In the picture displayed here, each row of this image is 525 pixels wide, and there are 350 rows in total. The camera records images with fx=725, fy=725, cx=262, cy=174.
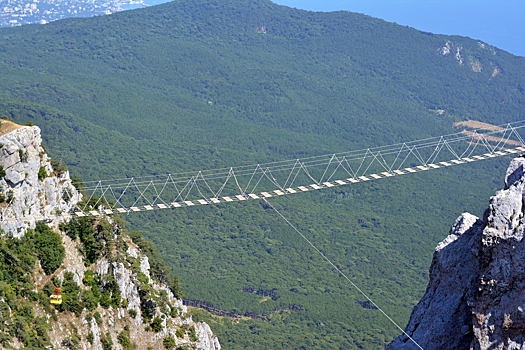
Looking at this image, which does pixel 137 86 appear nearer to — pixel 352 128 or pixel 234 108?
pixel 234 108

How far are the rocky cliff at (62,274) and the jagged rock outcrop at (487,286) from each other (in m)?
24.3

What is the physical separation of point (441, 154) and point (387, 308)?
224 ft

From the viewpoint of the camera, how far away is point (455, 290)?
2294 cm

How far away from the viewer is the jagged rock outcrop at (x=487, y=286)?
20.2 metres

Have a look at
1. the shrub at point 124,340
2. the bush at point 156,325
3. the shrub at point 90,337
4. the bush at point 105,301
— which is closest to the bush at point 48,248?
the bush at point 105,301

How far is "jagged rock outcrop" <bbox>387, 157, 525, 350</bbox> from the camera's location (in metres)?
20.2

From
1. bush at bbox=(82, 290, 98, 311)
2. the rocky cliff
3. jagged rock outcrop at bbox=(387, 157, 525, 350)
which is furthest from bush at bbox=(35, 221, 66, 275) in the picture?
jagged rock outcrop at bbox=(387, 157, 525, 350)

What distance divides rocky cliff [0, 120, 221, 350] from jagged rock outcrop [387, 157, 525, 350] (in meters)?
24.3

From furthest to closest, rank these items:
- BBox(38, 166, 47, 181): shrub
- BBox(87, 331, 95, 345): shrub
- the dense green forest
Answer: the dense green forest < BBox(38, 166, 47, 181): shrub < BBox(87, 331, 95, 345): shrub

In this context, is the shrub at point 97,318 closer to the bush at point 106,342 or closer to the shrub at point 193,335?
the bush at point 106,342

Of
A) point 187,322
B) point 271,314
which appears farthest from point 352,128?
point 187,322

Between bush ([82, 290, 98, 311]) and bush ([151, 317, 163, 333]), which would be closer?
bush ([82, 290, 98, 311])

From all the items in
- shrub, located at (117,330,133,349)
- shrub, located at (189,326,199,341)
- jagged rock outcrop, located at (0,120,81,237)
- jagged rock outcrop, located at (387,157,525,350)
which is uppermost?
jagged rock outcrop, located at (387,157,525,350)

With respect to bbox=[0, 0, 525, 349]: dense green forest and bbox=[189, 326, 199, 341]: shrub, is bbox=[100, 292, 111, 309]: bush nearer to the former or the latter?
bbox=[189, 326, 199, 341]: shrub
